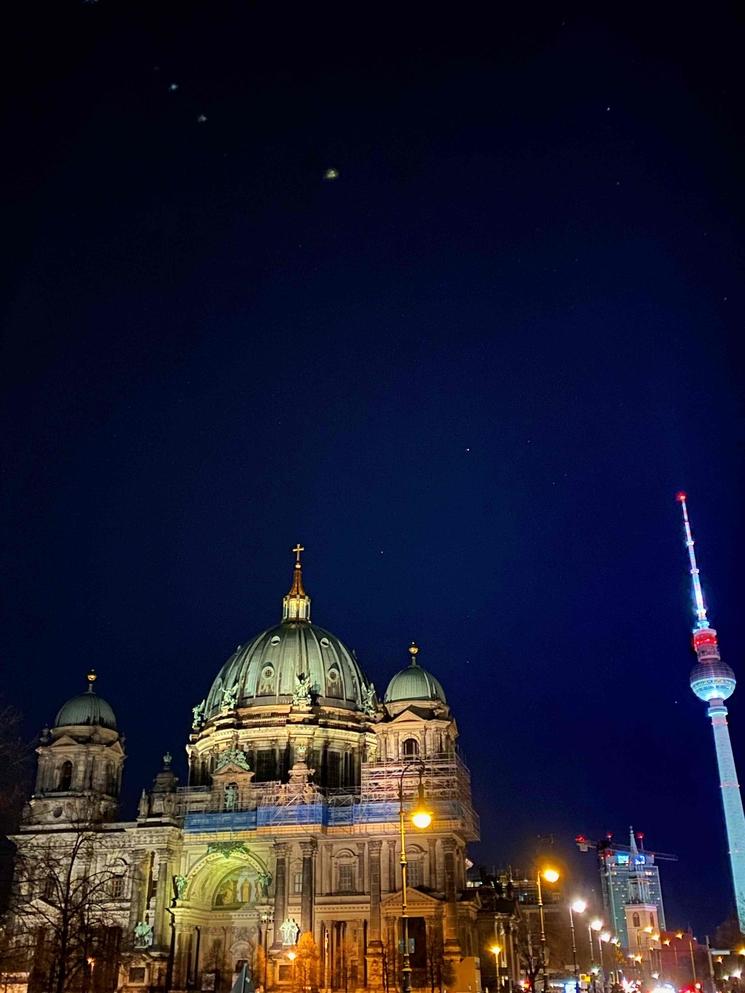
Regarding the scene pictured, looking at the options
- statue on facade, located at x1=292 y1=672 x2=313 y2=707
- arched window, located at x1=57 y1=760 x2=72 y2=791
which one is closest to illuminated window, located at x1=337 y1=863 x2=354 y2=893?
statue on facade, located at x1=292 y1=672 x2=313 y2=707

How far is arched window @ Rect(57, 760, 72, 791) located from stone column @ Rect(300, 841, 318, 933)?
26.2 meters

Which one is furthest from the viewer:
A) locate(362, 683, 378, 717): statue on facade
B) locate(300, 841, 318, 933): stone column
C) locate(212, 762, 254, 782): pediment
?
locate(362, 683, 378, 717): statue on facade

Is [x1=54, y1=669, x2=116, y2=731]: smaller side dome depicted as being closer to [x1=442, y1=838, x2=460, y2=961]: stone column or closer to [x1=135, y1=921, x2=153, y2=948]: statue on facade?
[x1=135, y1=921, x2=153, y2=948]: statue on facade

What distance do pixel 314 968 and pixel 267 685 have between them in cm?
3218

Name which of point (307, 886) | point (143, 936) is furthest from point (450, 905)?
point (143, 936)

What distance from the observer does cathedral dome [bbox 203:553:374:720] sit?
101 meters

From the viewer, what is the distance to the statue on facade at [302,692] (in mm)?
98125

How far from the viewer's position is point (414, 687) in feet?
309

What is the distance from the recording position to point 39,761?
3819 inches

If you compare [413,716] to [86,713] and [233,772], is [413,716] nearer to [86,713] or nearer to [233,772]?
[233,772]

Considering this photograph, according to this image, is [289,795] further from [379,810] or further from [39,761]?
[39,761]

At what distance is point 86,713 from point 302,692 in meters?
21.4

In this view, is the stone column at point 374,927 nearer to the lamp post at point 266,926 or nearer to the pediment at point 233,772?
the lamp post at point 266,926

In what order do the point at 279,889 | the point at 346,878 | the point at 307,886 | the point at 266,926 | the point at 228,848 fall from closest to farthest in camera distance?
the point at 266,926 → the point at 307,886 → the point at 279,889 → the point at 346,878 → the point at 228,848
